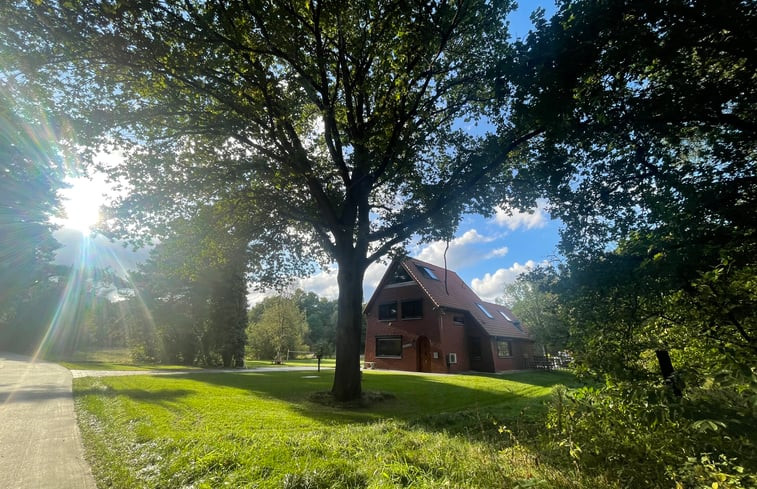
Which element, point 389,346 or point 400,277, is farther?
point 400,277

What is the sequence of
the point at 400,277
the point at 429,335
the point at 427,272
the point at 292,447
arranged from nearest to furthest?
the point at 292,447 → the point at 429,335 → the point at 400,277 → the point at 427,272

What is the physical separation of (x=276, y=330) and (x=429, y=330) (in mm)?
23020

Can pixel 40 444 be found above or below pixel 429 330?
below

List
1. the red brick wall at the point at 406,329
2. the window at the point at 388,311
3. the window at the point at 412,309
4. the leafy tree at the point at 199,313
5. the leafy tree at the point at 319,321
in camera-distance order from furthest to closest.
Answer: the leafy tree at the point at 319,321 < the window at the point at 388,311 < the leafy tree at the point at 199,313 < the window at the point at 412,309 < the red brick wall at the point at 406,329

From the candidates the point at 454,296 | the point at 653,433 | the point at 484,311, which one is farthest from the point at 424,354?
the point at 653,433

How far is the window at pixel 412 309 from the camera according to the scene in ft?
83.3

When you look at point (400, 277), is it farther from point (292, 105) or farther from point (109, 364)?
point (109, 364)

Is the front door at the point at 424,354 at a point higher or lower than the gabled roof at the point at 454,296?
lower

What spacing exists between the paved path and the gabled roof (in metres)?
18.3

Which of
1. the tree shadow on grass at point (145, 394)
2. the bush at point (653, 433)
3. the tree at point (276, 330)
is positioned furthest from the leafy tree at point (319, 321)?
the bush at point (653, 433)

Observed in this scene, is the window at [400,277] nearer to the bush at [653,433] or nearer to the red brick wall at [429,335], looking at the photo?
the red brick wall at [429,335]

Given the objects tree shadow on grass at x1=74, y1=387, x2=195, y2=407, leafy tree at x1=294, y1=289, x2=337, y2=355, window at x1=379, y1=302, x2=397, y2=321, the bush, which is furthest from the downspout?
leafy tree at x1=294, y1=289, x2=337, y2=355

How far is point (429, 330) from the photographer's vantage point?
2445 centimetres

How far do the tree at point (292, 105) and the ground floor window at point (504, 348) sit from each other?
58.6 ft
